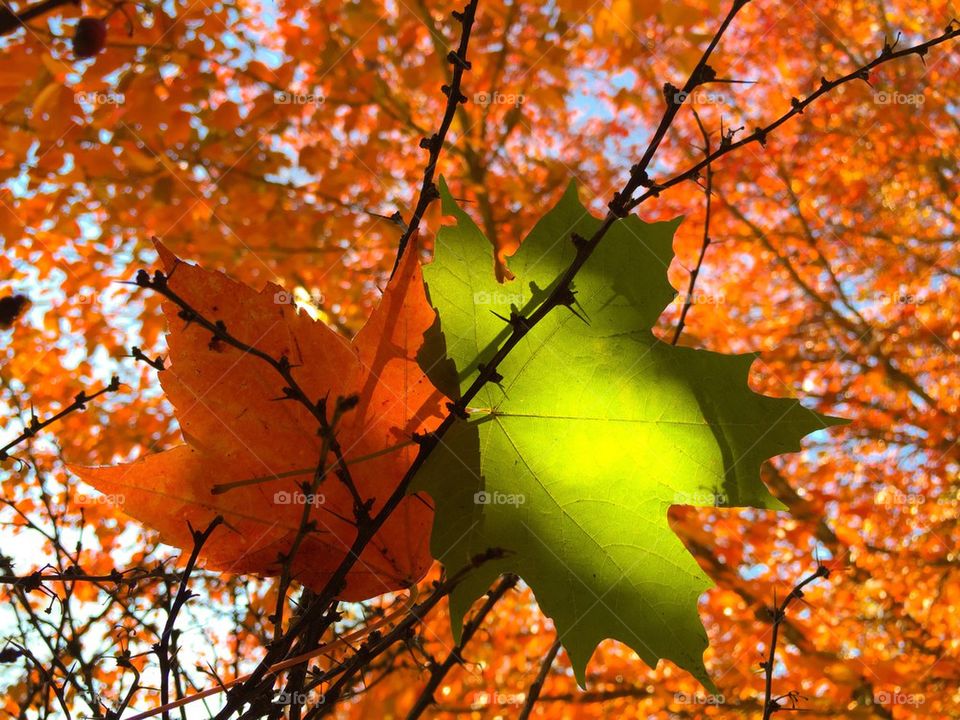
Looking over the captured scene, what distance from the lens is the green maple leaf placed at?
0.99 m

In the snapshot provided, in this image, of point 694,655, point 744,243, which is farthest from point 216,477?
point 744,243

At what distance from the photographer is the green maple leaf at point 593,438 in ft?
3.25

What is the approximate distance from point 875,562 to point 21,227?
22.2ft

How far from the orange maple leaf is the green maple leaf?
0.30ft

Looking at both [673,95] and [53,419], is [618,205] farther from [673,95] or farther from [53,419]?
[53,419]

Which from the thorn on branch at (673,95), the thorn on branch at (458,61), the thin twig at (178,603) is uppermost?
the thorn on branch at (458,61)

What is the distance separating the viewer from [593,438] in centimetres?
105

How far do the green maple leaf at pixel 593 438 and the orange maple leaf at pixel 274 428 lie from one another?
0.09 metres

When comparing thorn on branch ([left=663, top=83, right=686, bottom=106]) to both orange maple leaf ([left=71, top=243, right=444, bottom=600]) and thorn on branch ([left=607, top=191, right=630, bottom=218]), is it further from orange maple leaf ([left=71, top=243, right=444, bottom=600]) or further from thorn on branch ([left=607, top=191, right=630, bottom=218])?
orange maple leaf ([left=71, top=243, right=444, bottom=600])

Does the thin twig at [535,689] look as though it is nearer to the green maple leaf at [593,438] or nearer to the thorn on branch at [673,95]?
the green maple leaf at [593,438]

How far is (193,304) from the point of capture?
3.00ft

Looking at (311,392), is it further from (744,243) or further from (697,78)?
(744,243)

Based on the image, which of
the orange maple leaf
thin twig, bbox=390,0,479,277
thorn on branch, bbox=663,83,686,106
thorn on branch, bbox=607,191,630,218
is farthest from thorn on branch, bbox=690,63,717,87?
the orange maple leaf

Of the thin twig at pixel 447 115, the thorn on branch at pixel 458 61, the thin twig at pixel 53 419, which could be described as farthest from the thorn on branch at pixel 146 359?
the thorn on branch at pixel 458 61
